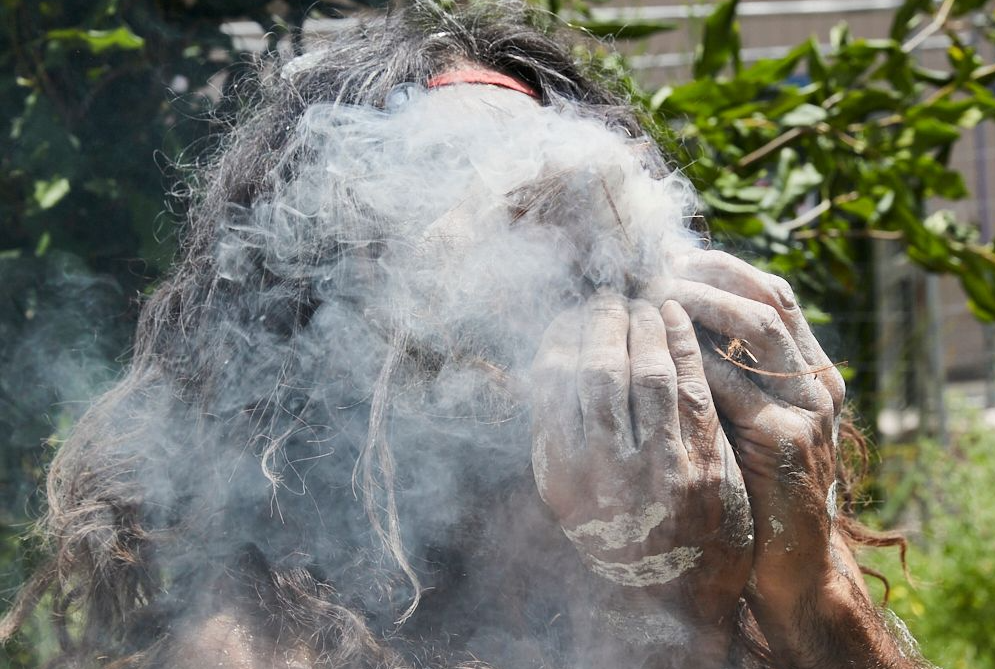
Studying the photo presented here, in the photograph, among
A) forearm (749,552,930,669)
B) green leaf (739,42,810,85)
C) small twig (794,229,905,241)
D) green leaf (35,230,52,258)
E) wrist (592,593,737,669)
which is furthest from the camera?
small twig (794,229,905,241)

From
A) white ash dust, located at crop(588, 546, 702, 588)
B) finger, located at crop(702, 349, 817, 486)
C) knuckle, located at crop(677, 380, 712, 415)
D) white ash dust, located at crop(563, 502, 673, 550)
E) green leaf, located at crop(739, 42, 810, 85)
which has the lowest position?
green leaf, located at crop(739, 42, 810, 85)

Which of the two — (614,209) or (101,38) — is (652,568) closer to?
(614,209)

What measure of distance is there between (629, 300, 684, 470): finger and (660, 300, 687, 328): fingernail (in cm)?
5

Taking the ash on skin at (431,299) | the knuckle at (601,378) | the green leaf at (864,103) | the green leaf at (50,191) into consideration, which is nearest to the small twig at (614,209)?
the ash on skin at (431,299)

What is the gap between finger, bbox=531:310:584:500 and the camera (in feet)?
3.98

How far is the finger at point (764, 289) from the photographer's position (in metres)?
1.32

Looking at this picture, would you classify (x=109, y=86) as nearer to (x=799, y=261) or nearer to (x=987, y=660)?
(x=799, y=261)

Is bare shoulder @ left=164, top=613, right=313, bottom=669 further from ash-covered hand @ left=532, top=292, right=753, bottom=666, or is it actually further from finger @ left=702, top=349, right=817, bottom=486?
finger @ left=702, top=349, right=817, bottom=486

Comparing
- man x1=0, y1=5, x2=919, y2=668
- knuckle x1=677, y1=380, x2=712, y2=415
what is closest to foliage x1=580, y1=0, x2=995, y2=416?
man x1=0, y1=5, x2=919, y2=668

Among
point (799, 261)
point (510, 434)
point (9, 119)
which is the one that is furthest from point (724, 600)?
point (9, 119)

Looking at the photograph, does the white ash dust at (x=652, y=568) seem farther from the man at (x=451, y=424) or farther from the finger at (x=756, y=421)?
the finger at (x=756, y=421)

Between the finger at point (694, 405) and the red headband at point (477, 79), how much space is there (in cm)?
62

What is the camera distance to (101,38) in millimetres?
2078

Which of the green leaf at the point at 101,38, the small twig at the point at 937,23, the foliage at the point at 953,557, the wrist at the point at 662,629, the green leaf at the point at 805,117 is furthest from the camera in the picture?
the foliage at the point at 953,557
